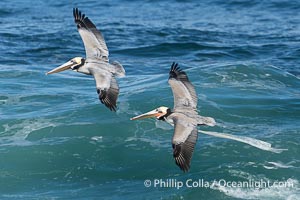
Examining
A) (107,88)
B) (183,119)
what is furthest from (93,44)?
(183,119)

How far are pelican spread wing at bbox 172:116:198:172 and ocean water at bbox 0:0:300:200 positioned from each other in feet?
9.38

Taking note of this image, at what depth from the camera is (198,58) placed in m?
37.1

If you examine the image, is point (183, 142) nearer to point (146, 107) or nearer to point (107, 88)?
point (107, 88)

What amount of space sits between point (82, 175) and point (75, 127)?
3.78 meters

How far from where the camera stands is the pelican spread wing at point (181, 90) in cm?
1866

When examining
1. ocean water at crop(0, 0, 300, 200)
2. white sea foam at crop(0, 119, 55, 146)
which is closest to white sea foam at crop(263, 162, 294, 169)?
ocean water at crop(0, 0, 300, 200)

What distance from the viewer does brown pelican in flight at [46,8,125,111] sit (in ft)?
60.7

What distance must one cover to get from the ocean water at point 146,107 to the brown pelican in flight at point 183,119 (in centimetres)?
281

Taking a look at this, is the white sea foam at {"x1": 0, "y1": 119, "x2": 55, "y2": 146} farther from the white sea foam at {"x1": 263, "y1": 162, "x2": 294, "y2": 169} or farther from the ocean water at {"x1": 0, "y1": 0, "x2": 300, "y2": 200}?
the white sea foam at {"x1": 263, "y1": 162, "x2": 294, "y2": 169}

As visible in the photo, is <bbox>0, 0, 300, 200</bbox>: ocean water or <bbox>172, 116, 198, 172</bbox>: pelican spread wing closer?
<bbox>172, 116, 198, 172</bbox>: pelican spread wing

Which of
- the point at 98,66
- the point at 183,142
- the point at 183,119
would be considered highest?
the point at 98,66

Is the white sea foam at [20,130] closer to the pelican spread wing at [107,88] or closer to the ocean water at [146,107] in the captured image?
the ocean water at [146,107]

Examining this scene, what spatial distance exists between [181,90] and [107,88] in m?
1.69

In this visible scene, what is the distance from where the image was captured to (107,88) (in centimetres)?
1858
